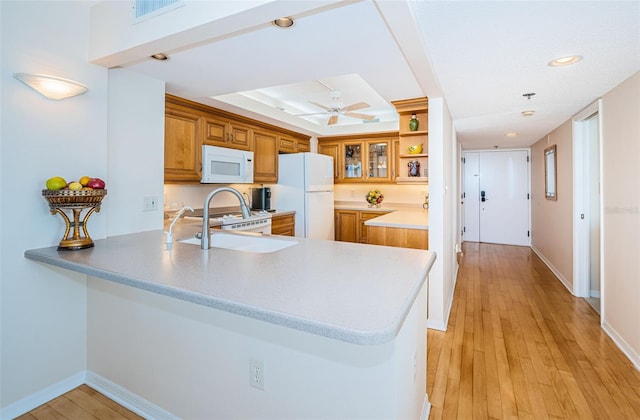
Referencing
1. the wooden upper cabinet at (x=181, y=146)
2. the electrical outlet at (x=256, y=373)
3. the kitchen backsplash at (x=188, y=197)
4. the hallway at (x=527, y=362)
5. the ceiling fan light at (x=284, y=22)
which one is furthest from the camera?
the kitchen backsplash at (x=188, y=197)

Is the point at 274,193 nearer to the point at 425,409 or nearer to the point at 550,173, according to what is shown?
the point at 425,409

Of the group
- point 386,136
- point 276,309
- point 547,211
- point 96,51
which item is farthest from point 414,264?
point 547,211

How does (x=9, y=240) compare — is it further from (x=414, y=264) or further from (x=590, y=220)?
(x=590, y=220)

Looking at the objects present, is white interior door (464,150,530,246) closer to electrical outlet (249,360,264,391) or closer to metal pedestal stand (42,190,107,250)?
electrical outlet (249,360,264,391)

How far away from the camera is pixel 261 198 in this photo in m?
4.41

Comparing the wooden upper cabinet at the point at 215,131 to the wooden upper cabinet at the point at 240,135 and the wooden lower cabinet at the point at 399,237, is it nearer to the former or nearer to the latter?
the wooden upper cabinet at the point at 240,135

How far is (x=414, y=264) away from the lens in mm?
1451

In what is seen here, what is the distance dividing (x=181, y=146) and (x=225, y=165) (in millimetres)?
566

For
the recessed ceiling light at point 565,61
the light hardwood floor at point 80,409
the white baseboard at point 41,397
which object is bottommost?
the light hardwood floor at point 80,409

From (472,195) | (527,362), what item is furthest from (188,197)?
(472,195)

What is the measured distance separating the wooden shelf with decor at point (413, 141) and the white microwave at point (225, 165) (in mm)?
1827

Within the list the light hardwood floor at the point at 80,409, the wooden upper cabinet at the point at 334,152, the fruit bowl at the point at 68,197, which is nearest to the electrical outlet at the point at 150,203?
the fruit bowl at the point at 68,197

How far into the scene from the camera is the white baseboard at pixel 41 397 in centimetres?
172

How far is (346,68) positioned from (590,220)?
10.5 ft
